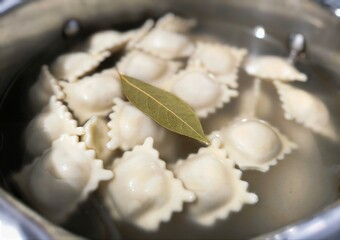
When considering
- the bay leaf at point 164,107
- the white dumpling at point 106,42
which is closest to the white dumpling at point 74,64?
the white dumpling at point 106,42

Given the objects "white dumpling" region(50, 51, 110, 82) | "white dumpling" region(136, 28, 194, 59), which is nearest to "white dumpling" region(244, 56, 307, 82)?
"white dumpling" region(136, 28, 194, 59)

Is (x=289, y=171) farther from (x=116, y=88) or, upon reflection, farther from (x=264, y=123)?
(x=116, y=88)

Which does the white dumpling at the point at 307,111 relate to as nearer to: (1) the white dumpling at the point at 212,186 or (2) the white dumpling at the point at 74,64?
(1) the white dumpling at the point at 212,186

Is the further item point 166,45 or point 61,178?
point 166,45

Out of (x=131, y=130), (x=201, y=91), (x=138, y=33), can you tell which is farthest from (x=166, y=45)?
(x=131, y=130)

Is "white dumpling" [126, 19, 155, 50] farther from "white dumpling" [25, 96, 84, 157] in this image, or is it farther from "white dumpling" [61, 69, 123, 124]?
"white dumpling" [25, 96, 84, 157]

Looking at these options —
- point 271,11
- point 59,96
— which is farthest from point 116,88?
point 271,11

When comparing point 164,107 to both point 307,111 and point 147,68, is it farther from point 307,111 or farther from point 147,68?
point 307,111
